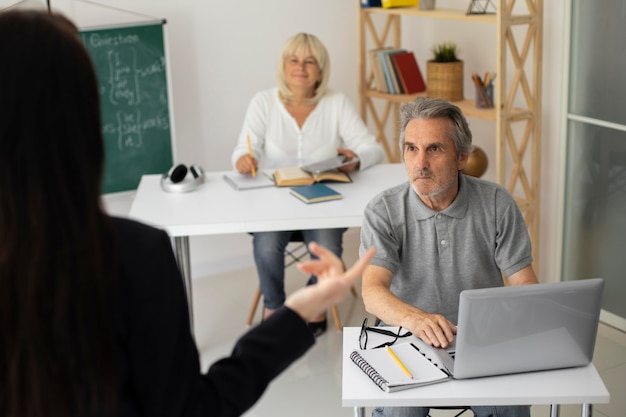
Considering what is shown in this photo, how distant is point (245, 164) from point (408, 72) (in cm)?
129

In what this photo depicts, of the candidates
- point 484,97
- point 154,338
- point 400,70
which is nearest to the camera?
point 154,338

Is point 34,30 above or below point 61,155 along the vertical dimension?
above

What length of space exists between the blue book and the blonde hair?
2.07 feet

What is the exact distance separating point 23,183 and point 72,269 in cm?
11

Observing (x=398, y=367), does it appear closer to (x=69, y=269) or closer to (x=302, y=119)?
(x=69, y=269)

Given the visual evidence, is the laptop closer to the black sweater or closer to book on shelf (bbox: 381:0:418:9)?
the black sweater

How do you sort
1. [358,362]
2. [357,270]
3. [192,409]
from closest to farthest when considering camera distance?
[192,409] < [357,270] < [358,362]

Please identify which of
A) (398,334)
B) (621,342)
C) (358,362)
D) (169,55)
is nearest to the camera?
(358,362)

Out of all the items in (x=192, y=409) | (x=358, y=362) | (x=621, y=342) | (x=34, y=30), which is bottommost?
(x=621, y=342)

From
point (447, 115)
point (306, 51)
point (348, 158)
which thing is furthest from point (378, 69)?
point (447, 115)

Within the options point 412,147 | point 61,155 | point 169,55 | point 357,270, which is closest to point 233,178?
point 169,55

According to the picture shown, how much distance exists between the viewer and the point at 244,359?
1204 mm

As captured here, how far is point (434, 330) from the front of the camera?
211 cm

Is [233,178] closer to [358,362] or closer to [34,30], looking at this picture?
[358,362]
